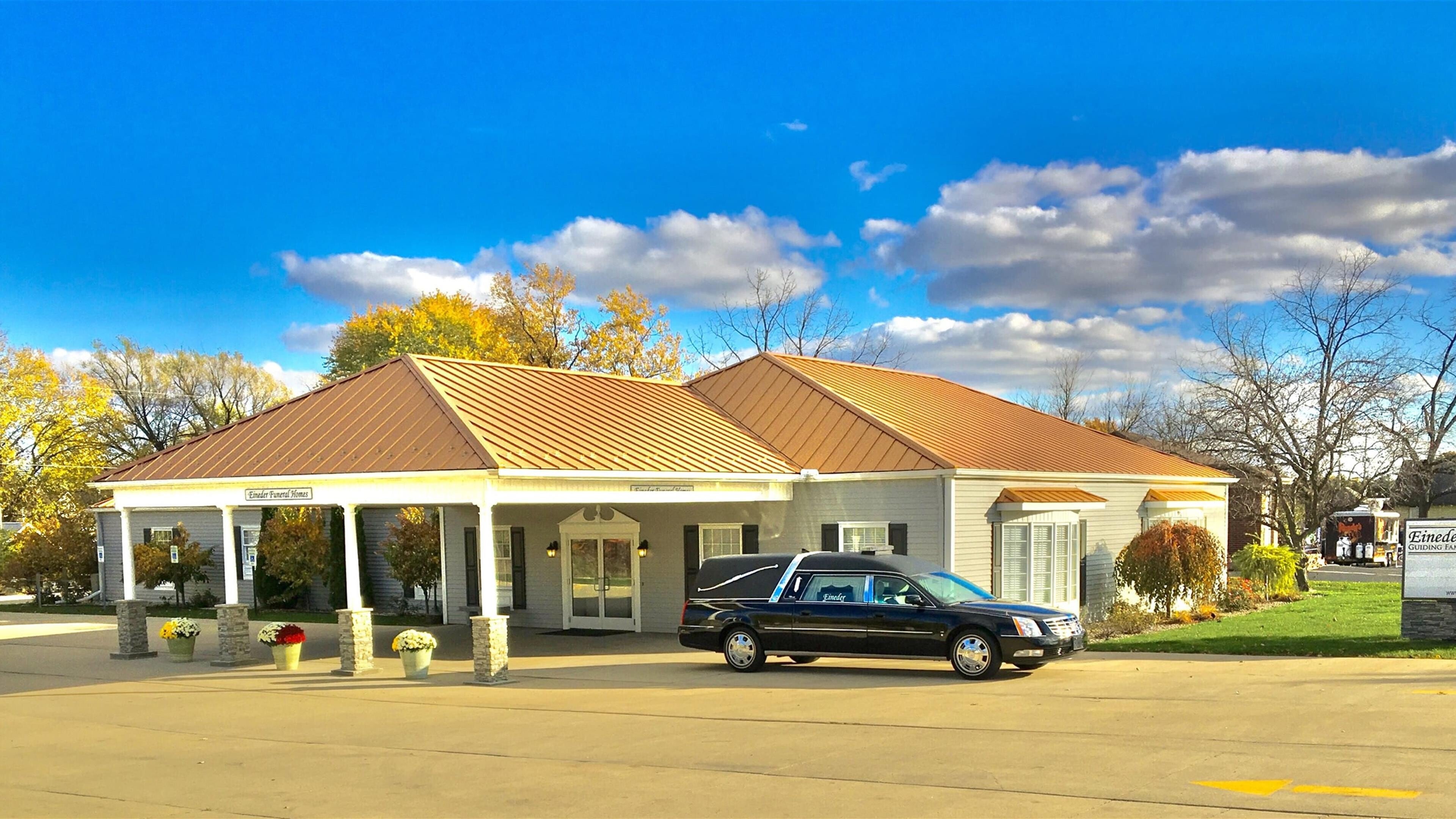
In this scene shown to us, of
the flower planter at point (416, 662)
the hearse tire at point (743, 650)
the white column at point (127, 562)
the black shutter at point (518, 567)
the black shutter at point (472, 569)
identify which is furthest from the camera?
the black shutter at point (472, 569)

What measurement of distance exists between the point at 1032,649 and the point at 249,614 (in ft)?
83.5

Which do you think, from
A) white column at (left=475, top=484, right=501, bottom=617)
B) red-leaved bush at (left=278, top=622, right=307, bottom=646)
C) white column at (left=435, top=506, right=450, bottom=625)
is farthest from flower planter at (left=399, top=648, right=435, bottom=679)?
white column at (left=435, top=506, right=450, bottom=625)

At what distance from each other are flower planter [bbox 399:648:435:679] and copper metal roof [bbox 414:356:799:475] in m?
3.33

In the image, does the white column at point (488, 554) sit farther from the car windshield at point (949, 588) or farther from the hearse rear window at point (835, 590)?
the car windshield at point (949, 588)

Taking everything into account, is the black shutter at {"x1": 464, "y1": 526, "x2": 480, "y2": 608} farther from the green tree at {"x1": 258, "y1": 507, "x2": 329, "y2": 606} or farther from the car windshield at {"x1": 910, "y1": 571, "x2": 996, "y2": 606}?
the car windshield at {"x1": 910, "y1": 571, "x2": 996, "y2": 606}

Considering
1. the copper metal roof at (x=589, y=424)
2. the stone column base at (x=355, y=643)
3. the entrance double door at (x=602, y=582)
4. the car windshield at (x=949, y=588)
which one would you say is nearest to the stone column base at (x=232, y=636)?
the stone column base at (x=355, y=643)

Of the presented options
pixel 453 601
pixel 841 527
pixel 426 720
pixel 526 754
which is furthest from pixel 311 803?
pixel 453 601

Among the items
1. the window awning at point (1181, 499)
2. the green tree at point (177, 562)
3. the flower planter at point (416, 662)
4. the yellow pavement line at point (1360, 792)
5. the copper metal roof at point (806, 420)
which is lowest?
the yellow pavement line at point (1360, 792)

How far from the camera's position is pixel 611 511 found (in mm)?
23500

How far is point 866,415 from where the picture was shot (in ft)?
74.0

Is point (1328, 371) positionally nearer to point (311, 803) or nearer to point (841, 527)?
point (841, 527)

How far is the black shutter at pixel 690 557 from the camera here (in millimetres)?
22609

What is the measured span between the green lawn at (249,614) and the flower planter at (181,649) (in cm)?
709

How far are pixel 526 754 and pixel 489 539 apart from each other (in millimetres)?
5640
